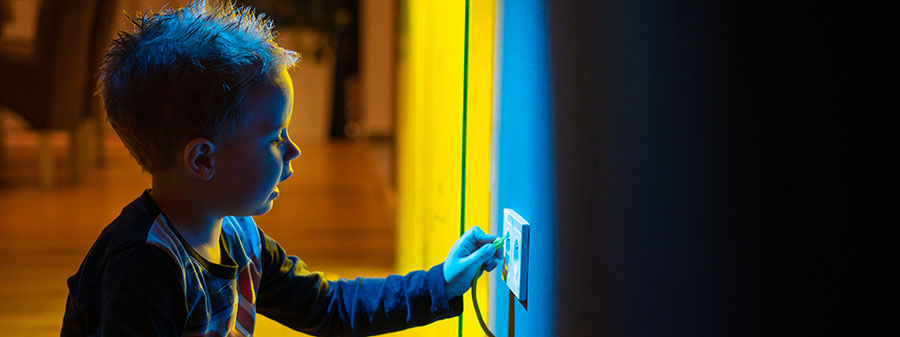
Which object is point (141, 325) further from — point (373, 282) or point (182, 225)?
point (373, 282)

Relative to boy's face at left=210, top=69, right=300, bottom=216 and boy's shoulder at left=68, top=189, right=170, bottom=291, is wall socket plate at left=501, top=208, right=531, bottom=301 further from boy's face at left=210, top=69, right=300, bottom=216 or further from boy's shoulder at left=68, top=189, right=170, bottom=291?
boy's shoulder at left=68, top=189, right=170, bottom=291

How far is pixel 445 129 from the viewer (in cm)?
102

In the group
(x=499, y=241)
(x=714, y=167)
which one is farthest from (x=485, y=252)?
(x=714, y=167)

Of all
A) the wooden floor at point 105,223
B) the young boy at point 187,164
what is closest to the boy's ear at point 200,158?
the young boy at point 187,164

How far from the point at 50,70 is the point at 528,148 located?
9.36 ft

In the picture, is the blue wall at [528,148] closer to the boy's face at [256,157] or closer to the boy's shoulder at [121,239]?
the boy's face at [256,157]

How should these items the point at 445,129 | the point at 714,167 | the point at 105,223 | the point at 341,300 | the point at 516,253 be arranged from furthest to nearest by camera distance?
the point at 105,223
the point at 445,129
the point at 341,300
the point at 516,253
the point at 714,167

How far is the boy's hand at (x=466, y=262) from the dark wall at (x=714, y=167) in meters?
0.25

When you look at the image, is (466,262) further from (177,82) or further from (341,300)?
(177,82)

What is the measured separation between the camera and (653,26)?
0.45 metres

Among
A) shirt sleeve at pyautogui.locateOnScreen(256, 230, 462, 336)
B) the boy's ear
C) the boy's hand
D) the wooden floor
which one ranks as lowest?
the wooden floor

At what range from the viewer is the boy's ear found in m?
0.68

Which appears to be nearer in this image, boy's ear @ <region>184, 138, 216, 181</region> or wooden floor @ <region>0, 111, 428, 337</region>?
boy's ear @ <region>184, 138, 216, 181</region>

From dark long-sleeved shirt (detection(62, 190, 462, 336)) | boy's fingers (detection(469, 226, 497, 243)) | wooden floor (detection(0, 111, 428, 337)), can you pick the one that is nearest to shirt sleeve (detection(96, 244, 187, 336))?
dark long-sleeved shirt (detection(62, 190, 462, 336))
